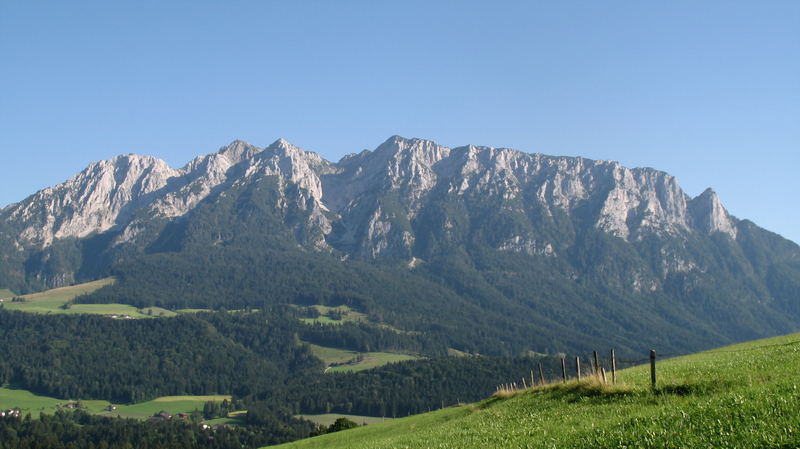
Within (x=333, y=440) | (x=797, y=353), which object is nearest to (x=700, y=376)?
(x=797, y=353)

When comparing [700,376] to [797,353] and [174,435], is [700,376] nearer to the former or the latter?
[797,353]

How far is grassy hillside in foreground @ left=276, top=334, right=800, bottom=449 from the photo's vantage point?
17.7m

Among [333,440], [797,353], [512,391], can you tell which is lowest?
[333,440]

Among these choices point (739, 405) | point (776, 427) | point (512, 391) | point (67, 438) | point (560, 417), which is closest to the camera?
point (776, 427)

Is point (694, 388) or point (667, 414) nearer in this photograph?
point (667, 414)

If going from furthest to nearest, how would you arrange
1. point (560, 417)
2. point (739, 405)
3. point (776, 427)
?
point (560, 417) → point (739, 405) → point (776, 427)

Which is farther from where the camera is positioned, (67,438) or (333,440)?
(67,438)

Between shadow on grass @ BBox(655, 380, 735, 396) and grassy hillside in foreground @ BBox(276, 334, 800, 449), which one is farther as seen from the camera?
shadow on grass @ BBox(655, 380, 735, 396)

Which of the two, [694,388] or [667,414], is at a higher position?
[694,388]

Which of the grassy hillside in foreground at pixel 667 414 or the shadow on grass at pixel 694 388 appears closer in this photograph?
the grassy hillside in foreground at pixel 667 414

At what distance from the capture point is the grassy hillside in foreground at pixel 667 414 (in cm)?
1772

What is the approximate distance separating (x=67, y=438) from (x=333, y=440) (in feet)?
555

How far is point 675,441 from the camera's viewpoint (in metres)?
17.9

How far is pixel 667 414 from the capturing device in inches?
867
